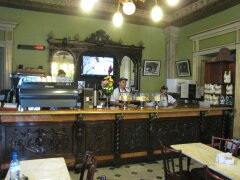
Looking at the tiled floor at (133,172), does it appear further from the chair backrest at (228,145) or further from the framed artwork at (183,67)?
the framed artwork at (183,67)

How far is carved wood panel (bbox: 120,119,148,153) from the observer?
454cm

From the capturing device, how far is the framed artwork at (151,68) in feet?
25.5

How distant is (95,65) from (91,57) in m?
0.28

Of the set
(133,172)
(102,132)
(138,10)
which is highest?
(138,10)

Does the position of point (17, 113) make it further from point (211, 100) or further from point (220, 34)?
point (220, 34)

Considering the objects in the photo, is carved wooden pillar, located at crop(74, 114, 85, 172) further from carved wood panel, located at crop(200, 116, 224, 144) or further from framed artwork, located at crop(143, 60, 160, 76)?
framed artwork, located at crop(143, 60, 160, 76)

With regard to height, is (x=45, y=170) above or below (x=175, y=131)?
above

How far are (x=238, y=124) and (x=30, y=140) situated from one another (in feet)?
15.6

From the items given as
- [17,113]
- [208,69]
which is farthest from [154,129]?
[208,69]

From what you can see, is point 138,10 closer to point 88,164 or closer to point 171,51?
point 171,51

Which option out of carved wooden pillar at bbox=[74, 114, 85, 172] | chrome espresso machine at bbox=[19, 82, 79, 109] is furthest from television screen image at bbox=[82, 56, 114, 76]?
carved wooden pillar at bbox=[74, 114, 85, 172]

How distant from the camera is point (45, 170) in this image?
87.3 inches

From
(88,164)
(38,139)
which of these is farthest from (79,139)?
(88,164)

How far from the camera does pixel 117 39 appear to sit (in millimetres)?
7336
